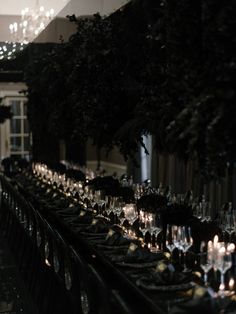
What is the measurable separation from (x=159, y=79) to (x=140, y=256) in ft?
3.77

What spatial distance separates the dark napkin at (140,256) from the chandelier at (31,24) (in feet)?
21.6

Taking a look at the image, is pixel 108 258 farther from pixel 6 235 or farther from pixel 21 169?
pixel 21 169

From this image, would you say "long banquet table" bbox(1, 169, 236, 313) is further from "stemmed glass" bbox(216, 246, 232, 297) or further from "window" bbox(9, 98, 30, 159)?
"window" bbox(9, 98, 30, 159)

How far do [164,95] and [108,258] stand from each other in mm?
1056

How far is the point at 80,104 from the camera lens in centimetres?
525

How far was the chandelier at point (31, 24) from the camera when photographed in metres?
9.17

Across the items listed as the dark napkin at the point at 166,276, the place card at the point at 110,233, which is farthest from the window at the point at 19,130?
the dark napkin at the point at 166,276

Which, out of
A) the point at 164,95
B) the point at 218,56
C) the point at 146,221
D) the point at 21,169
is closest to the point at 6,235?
the point at 21,169

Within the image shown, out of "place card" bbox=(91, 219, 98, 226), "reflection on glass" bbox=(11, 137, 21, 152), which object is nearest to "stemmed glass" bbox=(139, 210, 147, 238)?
"place card" bbox=(91, 219, 98, 226)

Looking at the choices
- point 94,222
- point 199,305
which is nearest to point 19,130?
point 94,222

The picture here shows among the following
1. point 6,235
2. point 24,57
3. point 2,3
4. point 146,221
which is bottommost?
point 6,235

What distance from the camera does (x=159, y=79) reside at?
3.63m

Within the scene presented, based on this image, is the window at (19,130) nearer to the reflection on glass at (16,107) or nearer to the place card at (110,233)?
the reflection on glass at (16,107)

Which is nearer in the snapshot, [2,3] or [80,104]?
[80,104]
